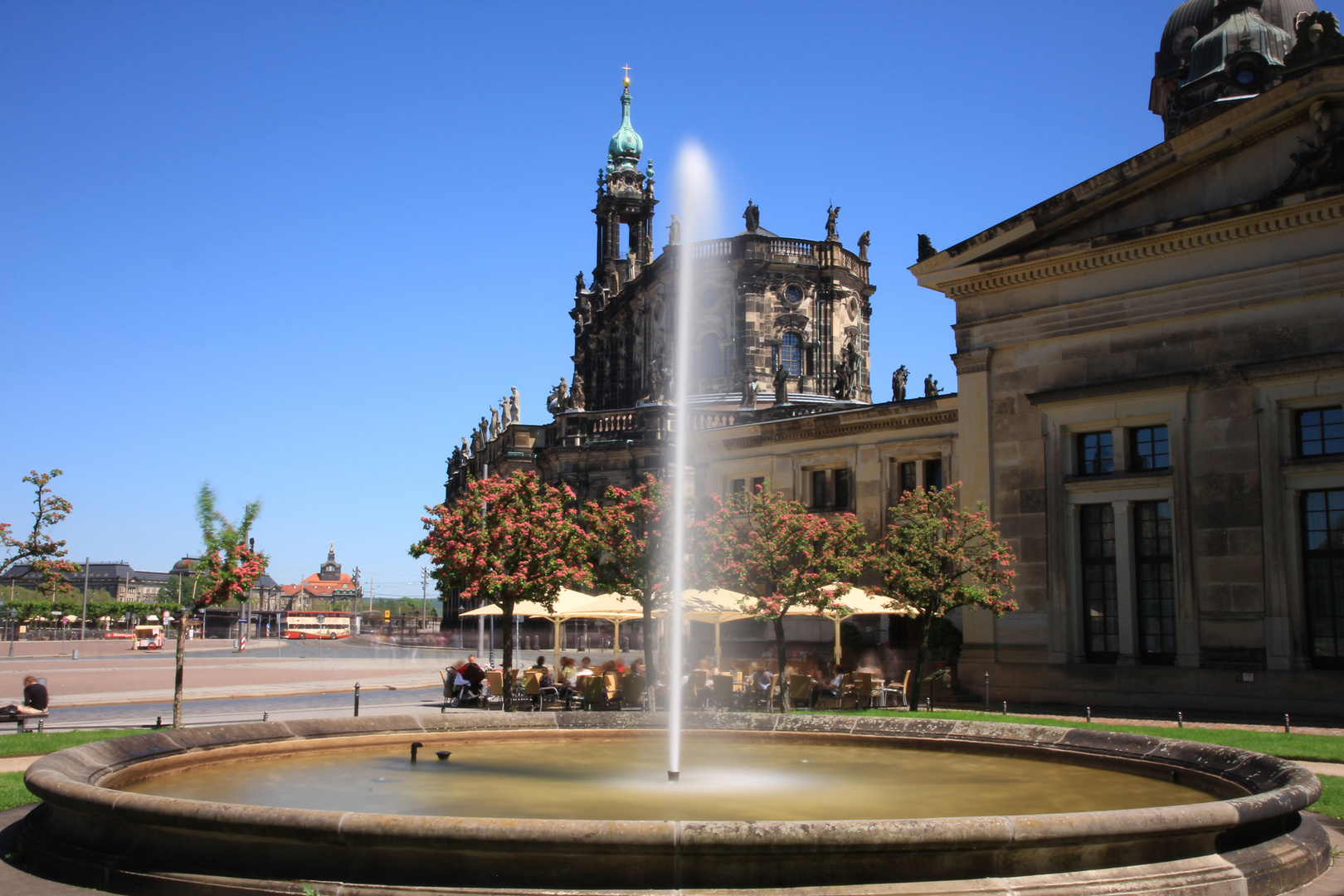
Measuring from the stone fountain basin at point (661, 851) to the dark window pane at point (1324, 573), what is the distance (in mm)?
16368

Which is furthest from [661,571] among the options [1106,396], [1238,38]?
[1238,38]

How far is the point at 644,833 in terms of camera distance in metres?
6.61

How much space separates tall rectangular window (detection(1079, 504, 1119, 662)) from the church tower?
54.5 meters

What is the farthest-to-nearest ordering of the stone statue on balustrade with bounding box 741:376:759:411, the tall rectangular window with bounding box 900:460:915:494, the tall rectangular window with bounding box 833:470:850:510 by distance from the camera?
1. the stone statue on balustrade with bounding box 741:376:759:411
2. the tall rectangular window with bounding box 833:470:850:510
3. the tall rectangular window with bounding box 900:460:915:494

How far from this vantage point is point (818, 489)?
39812mm

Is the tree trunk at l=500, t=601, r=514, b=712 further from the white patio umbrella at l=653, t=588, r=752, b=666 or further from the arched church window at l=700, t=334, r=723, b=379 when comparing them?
the arched church window at l=700, t=334, r=723, b=379

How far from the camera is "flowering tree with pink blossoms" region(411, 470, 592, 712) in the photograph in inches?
946

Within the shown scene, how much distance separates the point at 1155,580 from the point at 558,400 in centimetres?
4604

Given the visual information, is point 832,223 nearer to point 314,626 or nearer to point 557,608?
point 557,608

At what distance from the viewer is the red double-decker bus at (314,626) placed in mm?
121150

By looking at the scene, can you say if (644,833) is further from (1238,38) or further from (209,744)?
(1238,38)

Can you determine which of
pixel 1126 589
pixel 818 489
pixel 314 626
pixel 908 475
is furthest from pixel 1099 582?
pixel 314 626

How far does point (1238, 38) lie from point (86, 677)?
51.7 m

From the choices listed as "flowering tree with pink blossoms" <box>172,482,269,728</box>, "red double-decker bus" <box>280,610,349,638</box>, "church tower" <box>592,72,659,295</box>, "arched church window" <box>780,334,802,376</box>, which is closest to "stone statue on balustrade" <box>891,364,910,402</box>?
"arched church window" <box>780,334,802,376</box>
